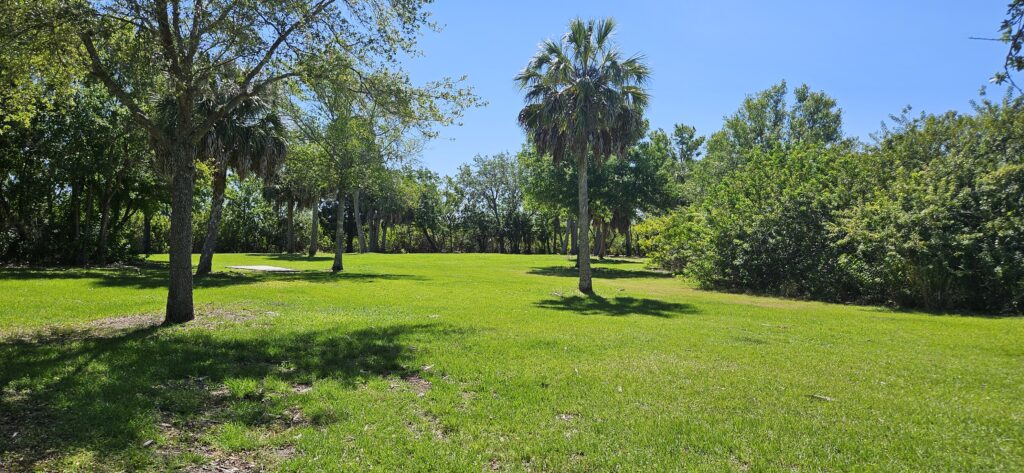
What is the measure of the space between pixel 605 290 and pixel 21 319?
652 inches

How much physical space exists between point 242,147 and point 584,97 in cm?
1271

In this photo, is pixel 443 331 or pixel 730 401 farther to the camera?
pixel 443 331

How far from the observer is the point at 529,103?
19125mm

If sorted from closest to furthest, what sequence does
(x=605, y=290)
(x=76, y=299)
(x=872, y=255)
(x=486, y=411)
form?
(x=486, y=411)
(x=76, y=299)
(x=872, y=255)
(x=605, y=290)

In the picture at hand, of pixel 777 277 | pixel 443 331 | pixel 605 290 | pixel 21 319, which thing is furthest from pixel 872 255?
pixel 21 319

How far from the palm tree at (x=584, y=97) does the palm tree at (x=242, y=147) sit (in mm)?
9969

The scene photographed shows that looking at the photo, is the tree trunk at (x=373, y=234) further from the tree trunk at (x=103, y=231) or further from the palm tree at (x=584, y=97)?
the palm tree at (x=584, y=97)

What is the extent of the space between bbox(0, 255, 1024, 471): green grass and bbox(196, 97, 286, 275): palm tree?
8.85 meters

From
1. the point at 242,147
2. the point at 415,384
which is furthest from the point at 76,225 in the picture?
the point at 415,384

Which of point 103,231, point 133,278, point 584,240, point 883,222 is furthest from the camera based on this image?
point 103,231

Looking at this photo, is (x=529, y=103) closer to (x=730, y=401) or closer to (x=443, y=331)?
(x=443, y=331)

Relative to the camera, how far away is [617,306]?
15500 mm

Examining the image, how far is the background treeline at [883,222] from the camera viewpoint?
15094 millimetres

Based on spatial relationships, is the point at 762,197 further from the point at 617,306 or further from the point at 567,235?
the point at 567,235
